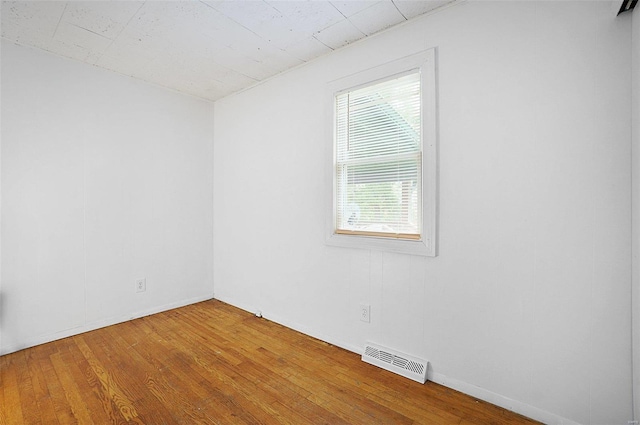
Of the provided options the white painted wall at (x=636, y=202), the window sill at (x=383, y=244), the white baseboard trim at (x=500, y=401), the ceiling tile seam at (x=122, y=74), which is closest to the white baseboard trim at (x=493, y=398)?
the white baseboard trim at (x=500, y=401)

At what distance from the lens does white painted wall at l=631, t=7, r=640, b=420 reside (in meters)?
1.32

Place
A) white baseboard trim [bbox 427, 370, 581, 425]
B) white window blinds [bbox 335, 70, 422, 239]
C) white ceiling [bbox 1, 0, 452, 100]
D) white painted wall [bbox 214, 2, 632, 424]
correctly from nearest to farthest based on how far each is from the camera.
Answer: white painted wall [bbox 214, 2, 632, 424]
white baseboard trim [bbox 427, 370, 581, 425]
white ceiling [bbox 1, 0, 452, 100]
white window blinds [bbox 335, 70, 422, 239]

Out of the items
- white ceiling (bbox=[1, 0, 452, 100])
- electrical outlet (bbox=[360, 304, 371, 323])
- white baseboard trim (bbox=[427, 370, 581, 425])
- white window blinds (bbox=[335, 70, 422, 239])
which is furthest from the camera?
Result: electrical outlet (bbox=[360, 304, 371, 323])

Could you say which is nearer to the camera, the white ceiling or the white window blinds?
the white ceiling

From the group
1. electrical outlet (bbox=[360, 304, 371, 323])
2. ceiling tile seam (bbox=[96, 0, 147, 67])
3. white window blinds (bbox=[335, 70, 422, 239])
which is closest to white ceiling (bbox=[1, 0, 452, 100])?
ceiling tile seam (bbox=[96, 0, 147, 67])

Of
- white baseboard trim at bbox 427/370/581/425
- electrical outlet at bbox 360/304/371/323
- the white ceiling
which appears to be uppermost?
the white ceiling

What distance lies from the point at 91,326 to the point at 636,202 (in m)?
4.17

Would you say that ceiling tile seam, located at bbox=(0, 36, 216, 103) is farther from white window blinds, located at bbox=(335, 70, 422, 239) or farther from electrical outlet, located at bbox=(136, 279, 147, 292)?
electrical outlet, located at bbox=(136, 279, 147, 292)

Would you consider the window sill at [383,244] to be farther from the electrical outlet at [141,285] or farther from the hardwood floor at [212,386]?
the electrical outlet at [141,285]

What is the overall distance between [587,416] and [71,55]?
4.59m

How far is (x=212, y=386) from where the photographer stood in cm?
194

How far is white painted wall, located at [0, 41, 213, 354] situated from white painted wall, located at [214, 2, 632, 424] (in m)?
2.04

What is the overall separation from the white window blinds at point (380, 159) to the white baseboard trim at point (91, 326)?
7.51 feet

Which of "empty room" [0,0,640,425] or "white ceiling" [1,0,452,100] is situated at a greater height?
"white ceiling" [1,0,452,100]
